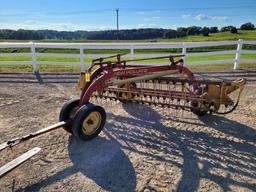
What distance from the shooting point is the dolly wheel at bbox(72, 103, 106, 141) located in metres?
4.18

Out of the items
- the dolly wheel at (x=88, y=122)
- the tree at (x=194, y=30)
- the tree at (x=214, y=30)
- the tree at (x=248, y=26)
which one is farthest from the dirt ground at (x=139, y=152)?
the tree at (x=248, y=26)

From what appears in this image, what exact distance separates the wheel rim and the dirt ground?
7.8 inches

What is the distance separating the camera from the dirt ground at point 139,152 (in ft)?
11.0

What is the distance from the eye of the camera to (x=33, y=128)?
5.04m

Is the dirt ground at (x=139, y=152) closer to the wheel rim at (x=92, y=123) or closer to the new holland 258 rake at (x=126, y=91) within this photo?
the wheel rim at (x=92, y=123)

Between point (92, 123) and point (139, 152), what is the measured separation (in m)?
0.94

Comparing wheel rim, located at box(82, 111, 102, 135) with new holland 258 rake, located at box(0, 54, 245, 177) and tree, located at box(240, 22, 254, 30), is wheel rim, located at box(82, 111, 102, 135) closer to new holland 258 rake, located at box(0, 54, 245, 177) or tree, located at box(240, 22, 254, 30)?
new holland 258 rake, located at box(0, 54, 245, 177)

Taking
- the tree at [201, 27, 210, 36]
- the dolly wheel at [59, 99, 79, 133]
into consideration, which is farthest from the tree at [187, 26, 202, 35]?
the dolly wheel at [59, 99, 79, 133]

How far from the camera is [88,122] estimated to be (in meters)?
4.39

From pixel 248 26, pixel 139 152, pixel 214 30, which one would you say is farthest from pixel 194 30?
pixel 139 152

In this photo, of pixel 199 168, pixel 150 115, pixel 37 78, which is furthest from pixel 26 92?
pixel 199 168

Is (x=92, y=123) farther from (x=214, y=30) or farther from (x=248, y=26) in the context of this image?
(x=248, y=26)

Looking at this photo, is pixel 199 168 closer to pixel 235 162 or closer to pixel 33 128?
pixel 235 162

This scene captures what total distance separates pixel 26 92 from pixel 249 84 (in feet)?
22.4
